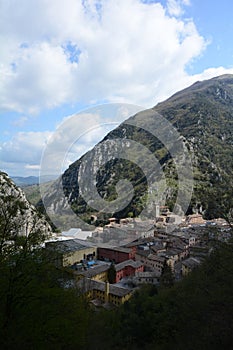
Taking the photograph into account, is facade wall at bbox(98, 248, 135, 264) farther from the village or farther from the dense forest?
the dense forest

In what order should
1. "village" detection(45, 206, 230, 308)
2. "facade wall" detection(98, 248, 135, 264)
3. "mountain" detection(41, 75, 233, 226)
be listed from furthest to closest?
"mountain" detection(41, 75, 233, 226) → "facade wall" detection(98, 248, 135, 264) → "village" detection(45, 206, 230, 308)

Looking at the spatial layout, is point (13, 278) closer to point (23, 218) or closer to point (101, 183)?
point (23, 218)

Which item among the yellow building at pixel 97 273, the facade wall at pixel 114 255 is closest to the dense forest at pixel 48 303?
the yellow building at pixel 97 273

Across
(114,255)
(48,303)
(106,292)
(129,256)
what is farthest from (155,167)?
(48,303)

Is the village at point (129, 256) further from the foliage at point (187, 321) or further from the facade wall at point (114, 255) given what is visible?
the foliage at point (187, 321)

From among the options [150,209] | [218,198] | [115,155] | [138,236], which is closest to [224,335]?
[218,198]

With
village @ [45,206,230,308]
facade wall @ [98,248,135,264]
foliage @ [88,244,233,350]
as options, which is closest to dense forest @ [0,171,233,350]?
foliage @ [88,244,233,350]

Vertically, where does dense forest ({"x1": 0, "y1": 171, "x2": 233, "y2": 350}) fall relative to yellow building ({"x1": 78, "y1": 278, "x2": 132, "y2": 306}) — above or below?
above
